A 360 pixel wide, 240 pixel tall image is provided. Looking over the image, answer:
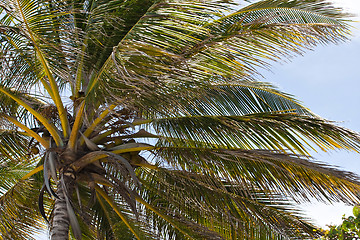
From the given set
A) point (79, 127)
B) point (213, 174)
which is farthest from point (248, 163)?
point (79, 127)

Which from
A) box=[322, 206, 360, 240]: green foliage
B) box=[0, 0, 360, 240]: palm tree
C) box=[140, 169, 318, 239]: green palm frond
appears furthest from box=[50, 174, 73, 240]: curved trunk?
box=[322, 206, 360, 240]: green foliage

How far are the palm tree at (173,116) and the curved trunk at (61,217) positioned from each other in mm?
14

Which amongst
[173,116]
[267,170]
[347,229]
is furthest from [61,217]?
[347,229]

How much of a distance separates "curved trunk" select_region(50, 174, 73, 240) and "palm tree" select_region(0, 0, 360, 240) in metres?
0.01

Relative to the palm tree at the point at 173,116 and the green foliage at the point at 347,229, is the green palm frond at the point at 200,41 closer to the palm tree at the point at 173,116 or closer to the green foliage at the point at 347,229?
the palm tree at the point at 173,116

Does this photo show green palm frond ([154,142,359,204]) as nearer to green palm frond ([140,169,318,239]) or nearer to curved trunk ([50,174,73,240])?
green palm frond ([140,169,318,239])

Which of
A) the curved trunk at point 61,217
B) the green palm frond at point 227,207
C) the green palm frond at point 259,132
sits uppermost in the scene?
the green palm frond at point 259,132

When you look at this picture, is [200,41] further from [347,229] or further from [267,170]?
[347,229]

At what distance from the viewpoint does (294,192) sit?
6098mm

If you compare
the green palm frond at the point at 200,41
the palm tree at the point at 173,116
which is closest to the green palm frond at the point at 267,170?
the palm tree at the point at 173,116

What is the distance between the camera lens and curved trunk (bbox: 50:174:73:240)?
611 centimetres

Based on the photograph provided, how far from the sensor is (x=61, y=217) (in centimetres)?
623

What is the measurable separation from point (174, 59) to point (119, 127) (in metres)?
1.67

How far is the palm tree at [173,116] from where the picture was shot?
5363 millimetres
